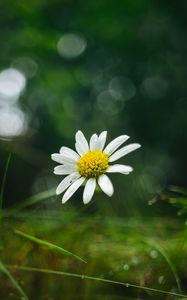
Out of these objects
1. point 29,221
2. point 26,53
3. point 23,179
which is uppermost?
point 26,53

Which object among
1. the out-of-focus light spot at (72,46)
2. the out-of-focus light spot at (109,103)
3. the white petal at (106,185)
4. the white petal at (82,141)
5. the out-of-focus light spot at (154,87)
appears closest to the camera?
the white petal at (106,185)

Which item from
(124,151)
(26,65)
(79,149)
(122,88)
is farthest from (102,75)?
(124,151)

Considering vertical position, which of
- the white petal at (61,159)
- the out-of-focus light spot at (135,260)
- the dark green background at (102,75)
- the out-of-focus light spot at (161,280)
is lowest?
the out-of-focus light spot at (161,280)

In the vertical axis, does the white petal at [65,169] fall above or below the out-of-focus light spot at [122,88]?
below

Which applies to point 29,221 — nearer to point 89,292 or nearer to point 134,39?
point 89,292

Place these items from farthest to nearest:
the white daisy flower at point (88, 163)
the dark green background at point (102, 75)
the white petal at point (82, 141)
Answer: the dark green background at point (102, 75), the white petal at point (82, 141), the white daisy flower at point (88, 163)

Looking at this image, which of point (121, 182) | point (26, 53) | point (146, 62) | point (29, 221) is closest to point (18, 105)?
point (146, 62)

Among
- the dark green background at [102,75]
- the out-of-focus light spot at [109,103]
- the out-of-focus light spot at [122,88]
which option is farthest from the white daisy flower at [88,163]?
the out-of-focus light spot at [109,103]

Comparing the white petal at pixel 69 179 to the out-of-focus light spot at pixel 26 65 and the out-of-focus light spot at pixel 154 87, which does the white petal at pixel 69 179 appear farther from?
the out-of-focus light spot at pixel 154 87
